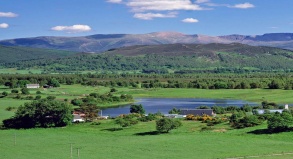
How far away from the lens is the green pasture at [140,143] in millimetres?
48906

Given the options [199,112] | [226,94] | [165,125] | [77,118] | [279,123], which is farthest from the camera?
[226,94]

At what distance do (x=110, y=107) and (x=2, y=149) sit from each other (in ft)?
181

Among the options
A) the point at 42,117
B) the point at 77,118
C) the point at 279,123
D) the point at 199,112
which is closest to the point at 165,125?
the point at 279,123

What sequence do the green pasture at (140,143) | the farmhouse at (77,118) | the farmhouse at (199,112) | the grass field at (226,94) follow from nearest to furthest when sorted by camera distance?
the green pasture at (140,143) < the farmhouse at (77,118) < the farmhouse at (199,112) < the grass field at (226,94)

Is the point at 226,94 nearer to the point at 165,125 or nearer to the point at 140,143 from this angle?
the point at 165,125

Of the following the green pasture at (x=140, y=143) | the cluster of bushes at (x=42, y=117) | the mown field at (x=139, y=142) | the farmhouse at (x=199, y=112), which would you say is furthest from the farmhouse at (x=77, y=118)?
the farmhouse at (x=199, y=112)

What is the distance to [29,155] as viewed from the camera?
48.7 m

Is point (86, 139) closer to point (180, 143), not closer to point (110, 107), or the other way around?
point (180, 143)

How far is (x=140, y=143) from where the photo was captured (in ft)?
181

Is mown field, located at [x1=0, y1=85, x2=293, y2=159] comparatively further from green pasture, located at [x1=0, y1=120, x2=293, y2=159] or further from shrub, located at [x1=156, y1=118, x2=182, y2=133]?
shrub, located at [x1=156, y1=118, x2=182, y2=133]

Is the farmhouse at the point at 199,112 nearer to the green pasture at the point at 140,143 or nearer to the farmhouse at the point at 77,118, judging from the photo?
the green pasture at the point at 140,143

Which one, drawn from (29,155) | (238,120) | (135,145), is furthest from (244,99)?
(29,155)

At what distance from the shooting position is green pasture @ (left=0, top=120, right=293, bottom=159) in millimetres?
48906

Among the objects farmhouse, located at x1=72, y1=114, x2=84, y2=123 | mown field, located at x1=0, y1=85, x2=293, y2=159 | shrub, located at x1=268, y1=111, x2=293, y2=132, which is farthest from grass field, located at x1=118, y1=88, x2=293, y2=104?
shrub, located at x1=268, y1=111, x2=293, y2=132
